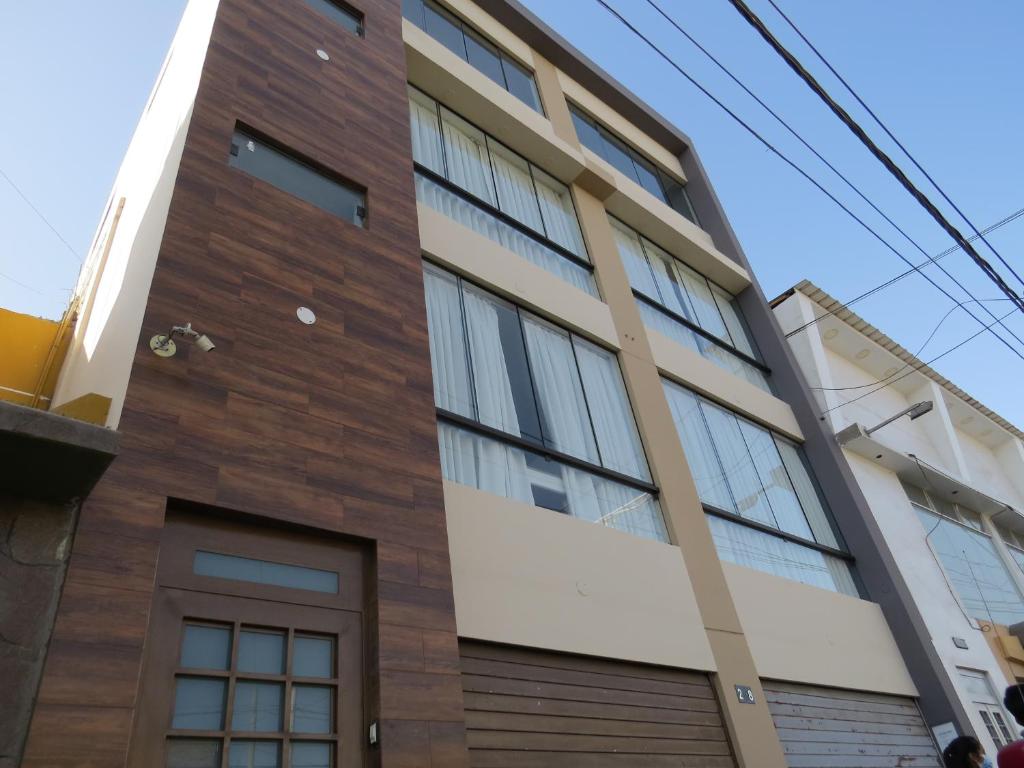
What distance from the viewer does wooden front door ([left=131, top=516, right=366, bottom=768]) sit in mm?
3238

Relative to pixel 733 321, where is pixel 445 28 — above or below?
above

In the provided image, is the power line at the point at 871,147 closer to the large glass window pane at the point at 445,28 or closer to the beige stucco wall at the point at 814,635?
the beige stucco wall at the point at 814,635

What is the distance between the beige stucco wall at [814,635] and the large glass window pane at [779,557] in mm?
267

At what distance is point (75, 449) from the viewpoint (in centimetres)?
298

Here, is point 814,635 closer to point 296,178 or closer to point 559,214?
point 559,214

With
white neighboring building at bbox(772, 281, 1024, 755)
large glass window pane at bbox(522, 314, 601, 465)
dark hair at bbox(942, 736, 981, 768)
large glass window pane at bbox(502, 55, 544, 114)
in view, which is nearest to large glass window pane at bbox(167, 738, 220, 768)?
large glass window pane at bbox(522, 314, 601, 465)

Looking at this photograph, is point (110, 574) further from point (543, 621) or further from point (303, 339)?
point (543, 621)

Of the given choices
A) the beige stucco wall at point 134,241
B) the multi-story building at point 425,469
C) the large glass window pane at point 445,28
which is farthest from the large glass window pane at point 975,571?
the beige stucco wall at point 134,241

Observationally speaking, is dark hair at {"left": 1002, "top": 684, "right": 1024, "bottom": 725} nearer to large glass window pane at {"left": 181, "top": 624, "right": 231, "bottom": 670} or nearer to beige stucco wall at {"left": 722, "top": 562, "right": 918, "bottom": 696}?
beige stucco wall at {"left": 722, "top": 562, "right": 918, "bottom": 696}

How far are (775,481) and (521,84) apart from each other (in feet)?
21.8

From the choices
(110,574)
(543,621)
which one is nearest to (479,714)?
(543,621)

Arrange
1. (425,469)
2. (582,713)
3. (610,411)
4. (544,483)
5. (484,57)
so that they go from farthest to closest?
1. (484,57)
2. (610,411)
3. (544,483)
4. (582,713)
5. (425,469)

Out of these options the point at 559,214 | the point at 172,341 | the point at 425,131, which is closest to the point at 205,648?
the point at 172,341

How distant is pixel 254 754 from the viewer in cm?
334
